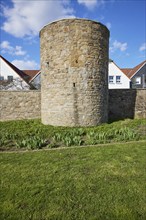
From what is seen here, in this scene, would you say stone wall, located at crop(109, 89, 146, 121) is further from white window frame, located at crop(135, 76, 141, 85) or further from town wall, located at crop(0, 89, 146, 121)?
white window frame, located at crop(135, 76, 141, 85)

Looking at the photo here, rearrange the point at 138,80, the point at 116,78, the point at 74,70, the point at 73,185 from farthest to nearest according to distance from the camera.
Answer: the point at 138,80
the point at 116,78
the point at 74,70
the point at 73,185

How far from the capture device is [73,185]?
383 cm

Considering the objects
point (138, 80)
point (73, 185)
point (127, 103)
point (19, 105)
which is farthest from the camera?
point (138, 80)

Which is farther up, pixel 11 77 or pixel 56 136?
pixel 11 77

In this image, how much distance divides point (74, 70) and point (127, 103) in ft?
17.9

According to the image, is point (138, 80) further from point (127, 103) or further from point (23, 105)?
point (23, 105)

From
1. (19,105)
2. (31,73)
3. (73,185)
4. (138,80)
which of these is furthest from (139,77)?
(73,185)

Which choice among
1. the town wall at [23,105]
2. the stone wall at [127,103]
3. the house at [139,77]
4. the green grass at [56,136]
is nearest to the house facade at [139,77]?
the house at [139,77]

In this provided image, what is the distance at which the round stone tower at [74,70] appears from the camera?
9500 mm

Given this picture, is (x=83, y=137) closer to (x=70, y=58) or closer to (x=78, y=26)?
(x=70, y=58)

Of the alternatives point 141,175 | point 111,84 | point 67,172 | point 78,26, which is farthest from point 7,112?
point 111,84

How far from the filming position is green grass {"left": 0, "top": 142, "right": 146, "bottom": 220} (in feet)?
9.67

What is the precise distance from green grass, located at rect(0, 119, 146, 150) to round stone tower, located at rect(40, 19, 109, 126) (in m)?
1.00

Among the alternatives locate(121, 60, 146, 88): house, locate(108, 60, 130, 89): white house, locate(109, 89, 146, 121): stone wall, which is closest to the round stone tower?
locate(109, 89, 146, 121): stone wall
